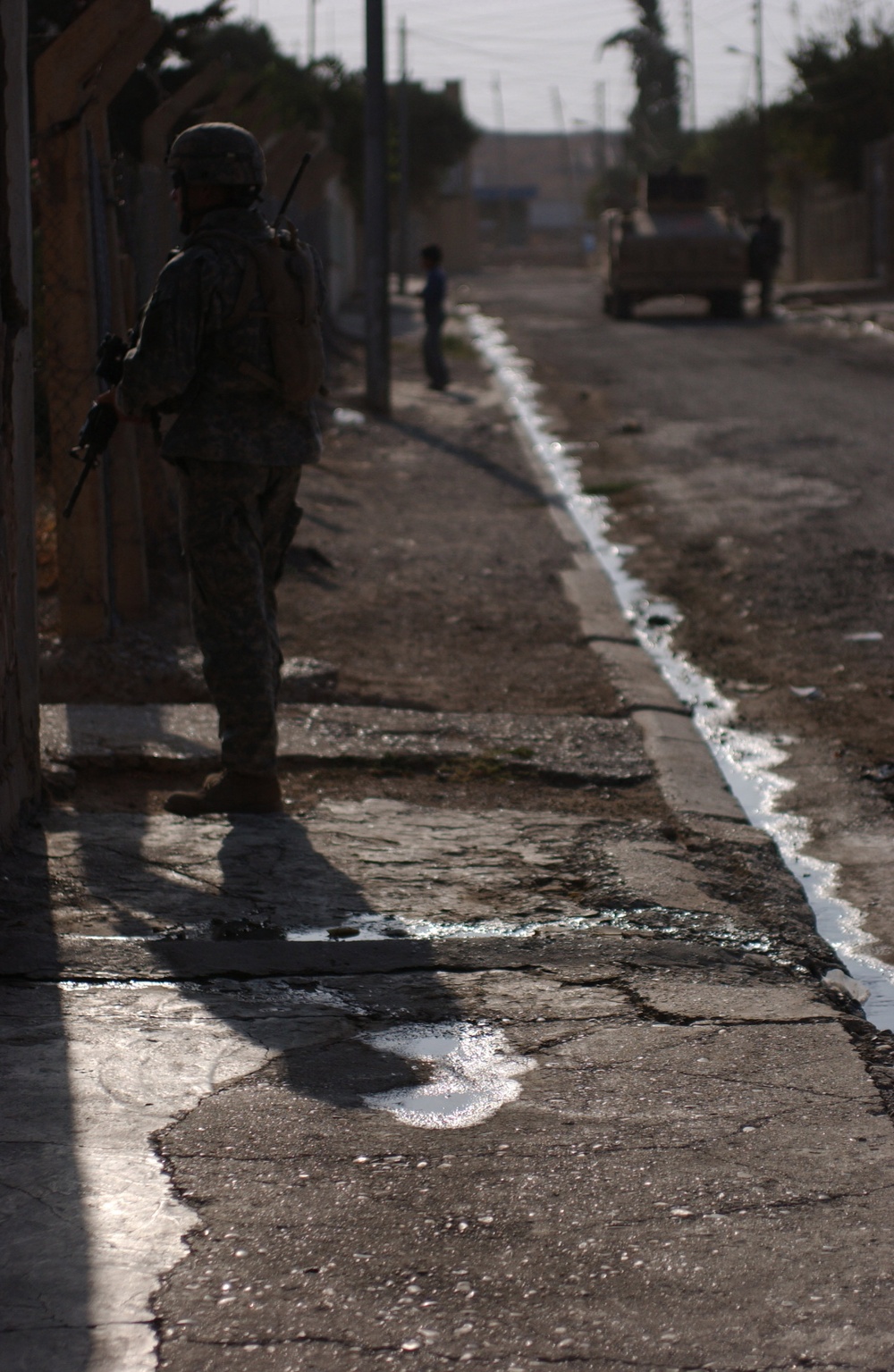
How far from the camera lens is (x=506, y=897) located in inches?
128

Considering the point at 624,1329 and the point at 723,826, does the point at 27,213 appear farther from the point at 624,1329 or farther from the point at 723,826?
the point at 624,1329

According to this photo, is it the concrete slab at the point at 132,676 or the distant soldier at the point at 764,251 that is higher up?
the distant soldier at the point at 764,251

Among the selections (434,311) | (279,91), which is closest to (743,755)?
(434,311)

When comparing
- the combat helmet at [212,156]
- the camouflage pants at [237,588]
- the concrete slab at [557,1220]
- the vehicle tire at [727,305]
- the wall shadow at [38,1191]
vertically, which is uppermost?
the vehicle tire at [727,305]

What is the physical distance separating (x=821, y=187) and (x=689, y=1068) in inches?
1627

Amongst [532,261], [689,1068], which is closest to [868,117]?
[532,261]

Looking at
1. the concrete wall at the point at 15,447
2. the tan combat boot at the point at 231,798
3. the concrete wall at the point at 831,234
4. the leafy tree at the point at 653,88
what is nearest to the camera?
the concrete wall at the point at 15,447

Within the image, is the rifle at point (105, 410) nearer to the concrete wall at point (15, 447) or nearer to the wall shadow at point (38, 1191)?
the concrete wall at point (15, 447)

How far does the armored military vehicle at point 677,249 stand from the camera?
23.2m

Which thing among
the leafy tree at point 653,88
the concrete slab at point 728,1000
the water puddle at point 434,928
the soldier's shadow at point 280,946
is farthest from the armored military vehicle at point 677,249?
the leafy tree at point 653,88

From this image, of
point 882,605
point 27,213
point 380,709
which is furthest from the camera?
point 882,605

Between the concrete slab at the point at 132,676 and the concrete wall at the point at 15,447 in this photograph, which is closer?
the concrete wall at the point at 15,447

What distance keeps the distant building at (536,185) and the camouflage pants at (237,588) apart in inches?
2828

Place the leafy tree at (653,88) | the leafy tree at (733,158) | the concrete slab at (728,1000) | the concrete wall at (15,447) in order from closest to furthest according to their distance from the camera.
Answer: the concrete slab at (728,1000) → the concrete wall at (15,447) → the leafy tree at (733,158) → the leafy tree at (653,88)
